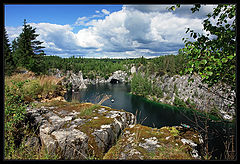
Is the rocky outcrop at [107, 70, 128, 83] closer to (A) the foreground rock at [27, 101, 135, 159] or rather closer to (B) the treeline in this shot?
(B) the treeline

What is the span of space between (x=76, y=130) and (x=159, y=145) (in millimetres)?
1871

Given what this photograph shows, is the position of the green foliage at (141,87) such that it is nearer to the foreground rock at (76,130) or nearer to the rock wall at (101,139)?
the foreground rock at (76,130)

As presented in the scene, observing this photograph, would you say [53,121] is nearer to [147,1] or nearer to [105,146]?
[105,146]

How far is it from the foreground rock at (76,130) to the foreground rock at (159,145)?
0.99 feet

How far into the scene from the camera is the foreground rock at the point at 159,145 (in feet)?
6.91

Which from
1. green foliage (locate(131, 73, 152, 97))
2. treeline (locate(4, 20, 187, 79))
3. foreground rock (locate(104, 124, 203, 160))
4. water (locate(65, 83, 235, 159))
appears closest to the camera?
foreground rock (locate(104, 124, 203, 160))

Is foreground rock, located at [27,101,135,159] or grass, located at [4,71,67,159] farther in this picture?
foreground rock, located at [27,101,135,159]

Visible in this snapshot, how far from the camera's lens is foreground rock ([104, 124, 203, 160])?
2.11 m

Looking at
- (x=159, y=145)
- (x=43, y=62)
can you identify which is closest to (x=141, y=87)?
(x=43, y=62)

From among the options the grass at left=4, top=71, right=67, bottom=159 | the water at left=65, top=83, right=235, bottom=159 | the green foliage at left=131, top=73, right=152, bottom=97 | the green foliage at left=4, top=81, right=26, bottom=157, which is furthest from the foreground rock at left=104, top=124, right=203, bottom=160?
A: the green foliage at left=131, top=73, right=152, bottom=97

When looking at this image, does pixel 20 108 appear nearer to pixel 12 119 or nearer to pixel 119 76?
pixel 12 119

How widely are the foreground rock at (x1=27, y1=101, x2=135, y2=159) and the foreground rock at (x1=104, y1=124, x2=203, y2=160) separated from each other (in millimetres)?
303

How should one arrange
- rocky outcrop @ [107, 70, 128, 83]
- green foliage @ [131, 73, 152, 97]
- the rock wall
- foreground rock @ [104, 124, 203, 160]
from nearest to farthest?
1. foreground rock @ [104, 124, 203, 160]
2. the rock wall
3. green foliage @ [131, 73, 152, 97]
4. rocky outcrop @ [107, 70, 128, 83]

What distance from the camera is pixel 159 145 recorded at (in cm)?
241
